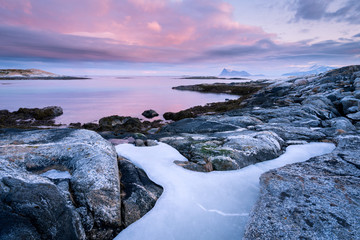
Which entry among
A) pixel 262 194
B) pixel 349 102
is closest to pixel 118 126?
pixel 262 194

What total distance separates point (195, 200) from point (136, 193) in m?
1.72

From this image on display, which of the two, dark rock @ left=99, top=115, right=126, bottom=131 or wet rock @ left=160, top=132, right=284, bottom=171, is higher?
wet rock @ left=160, top=132, right=284, bottom=171

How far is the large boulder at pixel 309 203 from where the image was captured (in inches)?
139

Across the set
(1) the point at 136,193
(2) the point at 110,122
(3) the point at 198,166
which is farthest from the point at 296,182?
(2) the point at 110,122

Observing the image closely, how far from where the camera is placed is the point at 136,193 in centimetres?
506

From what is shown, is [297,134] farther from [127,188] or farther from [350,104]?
[350,104]

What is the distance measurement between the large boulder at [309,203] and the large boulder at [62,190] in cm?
334

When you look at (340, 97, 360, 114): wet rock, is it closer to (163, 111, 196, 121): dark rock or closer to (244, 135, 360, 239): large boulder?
(244, 135, 360, 239): large boulder

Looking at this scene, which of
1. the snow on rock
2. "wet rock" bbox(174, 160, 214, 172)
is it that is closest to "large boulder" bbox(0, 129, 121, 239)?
the snow on rock

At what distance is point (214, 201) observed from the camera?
5109mm

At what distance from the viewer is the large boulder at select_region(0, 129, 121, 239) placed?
338cm

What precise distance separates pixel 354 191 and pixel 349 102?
19066mm

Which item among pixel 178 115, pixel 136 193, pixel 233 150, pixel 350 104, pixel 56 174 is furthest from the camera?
pixel 178 115

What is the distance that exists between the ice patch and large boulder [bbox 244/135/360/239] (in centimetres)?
470
